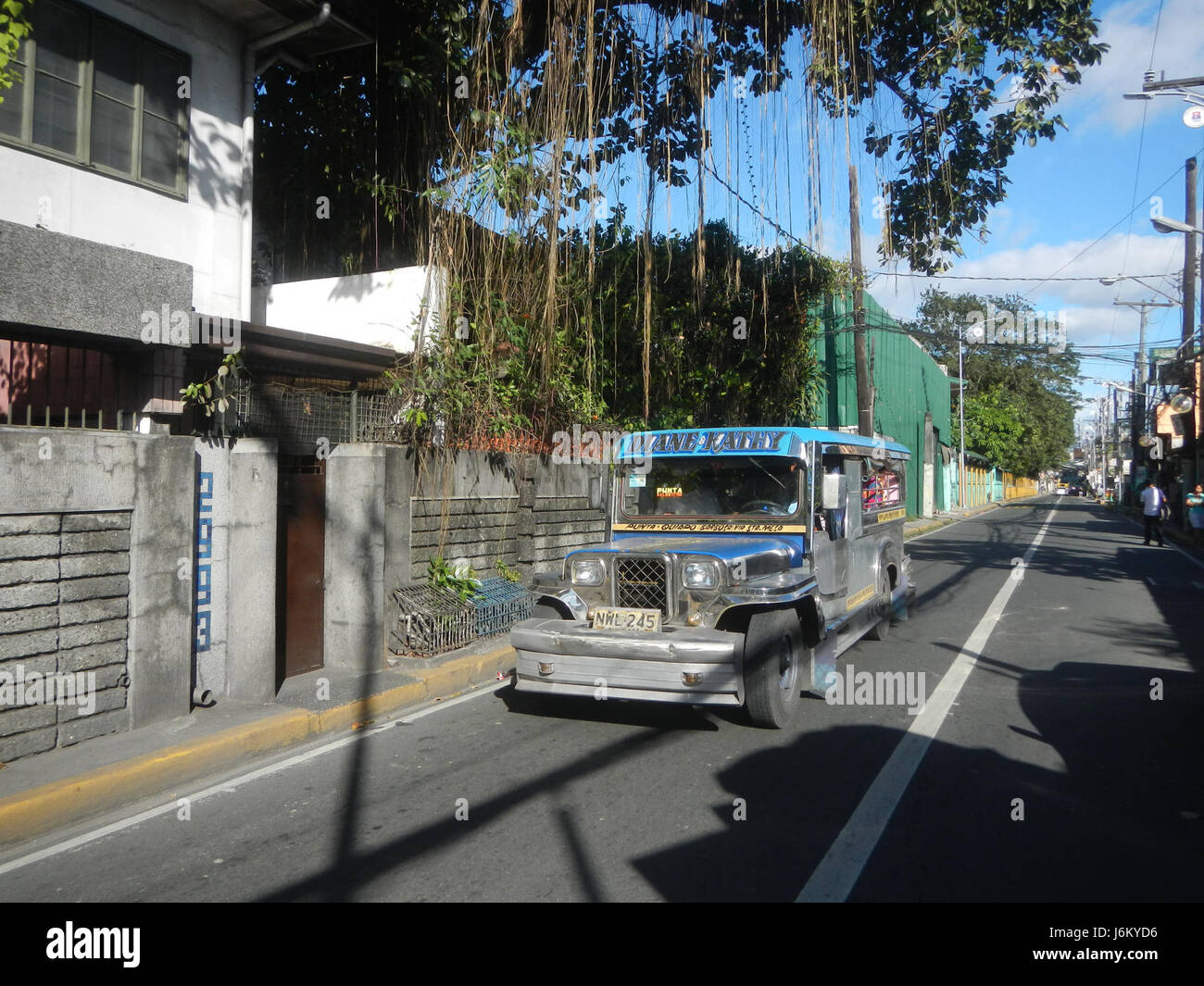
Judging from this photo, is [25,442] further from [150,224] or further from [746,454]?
[746,454]

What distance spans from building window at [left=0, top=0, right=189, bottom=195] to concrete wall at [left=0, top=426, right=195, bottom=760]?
3424 millimetres

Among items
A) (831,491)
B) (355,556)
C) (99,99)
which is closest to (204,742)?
(355,556)

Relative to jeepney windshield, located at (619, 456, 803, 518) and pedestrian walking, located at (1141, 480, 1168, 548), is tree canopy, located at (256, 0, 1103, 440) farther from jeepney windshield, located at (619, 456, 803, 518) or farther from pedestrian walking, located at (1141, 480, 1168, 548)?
pedestrian walking, located at (1141, 480, 1168, 548)

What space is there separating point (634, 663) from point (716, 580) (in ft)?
2.80

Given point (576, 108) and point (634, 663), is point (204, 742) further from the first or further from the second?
point (576, 108)

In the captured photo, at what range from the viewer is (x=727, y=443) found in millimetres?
7680

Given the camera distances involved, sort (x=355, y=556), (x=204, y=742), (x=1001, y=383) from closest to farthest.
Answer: (x=204, y=742), (x=355, y=556), (x=1001, y=383)

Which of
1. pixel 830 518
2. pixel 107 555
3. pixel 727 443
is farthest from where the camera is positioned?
pixel 727 443

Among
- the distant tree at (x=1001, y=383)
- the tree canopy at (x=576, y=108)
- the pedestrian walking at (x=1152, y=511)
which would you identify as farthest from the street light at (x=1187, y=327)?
the distant tree at (x=1001, y=383)

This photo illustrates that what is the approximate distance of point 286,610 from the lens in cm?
801

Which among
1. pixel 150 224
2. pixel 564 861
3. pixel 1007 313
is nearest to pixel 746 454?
pixel 564 861

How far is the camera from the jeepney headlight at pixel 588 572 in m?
6.77

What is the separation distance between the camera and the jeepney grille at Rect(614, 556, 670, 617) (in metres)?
6.45

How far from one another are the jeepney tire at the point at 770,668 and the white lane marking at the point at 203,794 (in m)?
2.74
